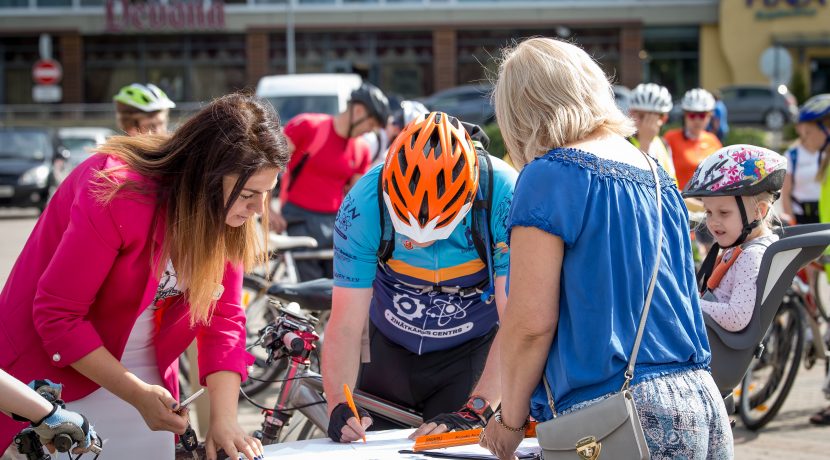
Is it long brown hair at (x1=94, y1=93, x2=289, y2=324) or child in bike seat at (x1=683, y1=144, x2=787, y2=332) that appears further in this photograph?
child in bike seat at (x1=683, y1=144, x2=787, y2=332)

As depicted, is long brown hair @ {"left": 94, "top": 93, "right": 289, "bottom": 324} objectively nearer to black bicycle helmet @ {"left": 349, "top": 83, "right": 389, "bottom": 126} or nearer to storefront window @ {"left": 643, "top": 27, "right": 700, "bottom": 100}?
black bicycle helmet @ {"left": 349, "top": 83, "right": 389, "bottom": 126}

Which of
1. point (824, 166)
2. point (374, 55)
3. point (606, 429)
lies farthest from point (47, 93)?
point (606, 429)

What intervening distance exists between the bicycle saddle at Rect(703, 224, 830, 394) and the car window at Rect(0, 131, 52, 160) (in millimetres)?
20316

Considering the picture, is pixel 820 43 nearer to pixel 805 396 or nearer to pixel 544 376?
pixel 805 396

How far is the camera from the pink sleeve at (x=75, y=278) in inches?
115

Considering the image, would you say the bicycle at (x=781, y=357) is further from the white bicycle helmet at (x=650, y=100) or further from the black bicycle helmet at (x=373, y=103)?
the black bicycle helmet at (x=373, y=103)

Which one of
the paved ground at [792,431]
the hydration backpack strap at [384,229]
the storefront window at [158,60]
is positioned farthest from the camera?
the storefront window at [158,60]

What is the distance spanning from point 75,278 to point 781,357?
5104mm

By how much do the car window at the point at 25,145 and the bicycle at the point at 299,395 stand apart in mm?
19459

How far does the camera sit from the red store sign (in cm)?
4512

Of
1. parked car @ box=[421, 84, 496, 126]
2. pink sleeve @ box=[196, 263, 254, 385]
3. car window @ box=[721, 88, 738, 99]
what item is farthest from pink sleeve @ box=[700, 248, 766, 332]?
car window @ box=[721, 88, 738, 99]

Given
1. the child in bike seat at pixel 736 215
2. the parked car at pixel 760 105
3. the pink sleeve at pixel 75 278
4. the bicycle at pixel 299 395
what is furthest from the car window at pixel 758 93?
the pink sleeve at pixel 75 278

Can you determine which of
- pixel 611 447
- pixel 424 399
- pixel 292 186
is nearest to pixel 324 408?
pixel 424 399

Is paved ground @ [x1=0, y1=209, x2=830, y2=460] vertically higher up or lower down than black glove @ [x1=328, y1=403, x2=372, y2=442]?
lower down
